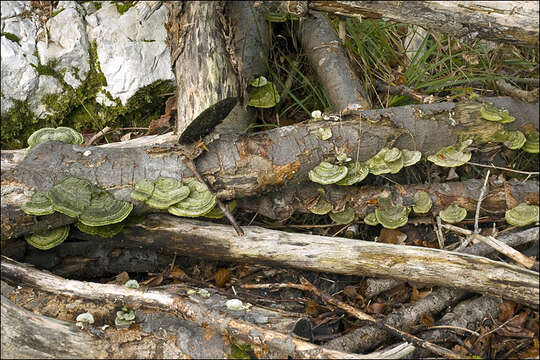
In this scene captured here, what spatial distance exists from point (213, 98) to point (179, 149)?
59 cm

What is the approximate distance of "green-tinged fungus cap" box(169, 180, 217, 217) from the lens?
4258 millimetres

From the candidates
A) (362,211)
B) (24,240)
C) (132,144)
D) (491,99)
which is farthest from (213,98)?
(491,99)

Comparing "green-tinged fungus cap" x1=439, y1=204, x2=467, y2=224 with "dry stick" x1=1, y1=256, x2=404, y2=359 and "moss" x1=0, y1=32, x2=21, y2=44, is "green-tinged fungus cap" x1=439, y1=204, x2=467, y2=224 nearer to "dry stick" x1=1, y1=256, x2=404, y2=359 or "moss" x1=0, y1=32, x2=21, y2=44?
"dry stick" x1=1, y1=256, x2=404, y2=359

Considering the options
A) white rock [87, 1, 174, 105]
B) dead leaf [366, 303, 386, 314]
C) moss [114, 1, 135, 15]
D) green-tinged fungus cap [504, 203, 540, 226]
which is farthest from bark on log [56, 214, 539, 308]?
moss [114, 1, 135, 15]

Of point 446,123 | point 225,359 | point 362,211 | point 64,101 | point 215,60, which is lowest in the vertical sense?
point 225,359

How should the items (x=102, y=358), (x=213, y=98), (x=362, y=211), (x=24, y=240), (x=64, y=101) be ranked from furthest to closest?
(x=64, y=101) → (x=362, y=211) → (x=24, y=240) → (x=213, y=98) → (x=102, y=358)

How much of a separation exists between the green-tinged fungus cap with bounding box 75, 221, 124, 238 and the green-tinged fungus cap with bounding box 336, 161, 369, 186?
82.1 inches

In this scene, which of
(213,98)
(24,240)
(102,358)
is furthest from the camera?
(24,240)

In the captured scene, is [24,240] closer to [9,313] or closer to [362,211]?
[9,313]

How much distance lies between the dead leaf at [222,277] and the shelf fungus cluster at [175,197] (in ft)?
2.78

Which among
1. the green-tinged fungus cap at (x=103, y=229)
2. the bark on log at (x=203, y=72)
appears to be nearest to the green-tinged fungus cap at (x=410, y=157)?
→ the bark on log at (x=203, y=72)

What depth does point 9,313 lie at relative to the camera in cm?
367

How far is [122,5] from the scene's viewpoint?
6.24 metres

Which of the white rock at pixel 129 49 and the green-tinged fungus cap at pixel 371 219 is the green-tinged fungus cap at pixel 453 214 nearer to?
the green-tinged fungus cap at pixel 371 219
